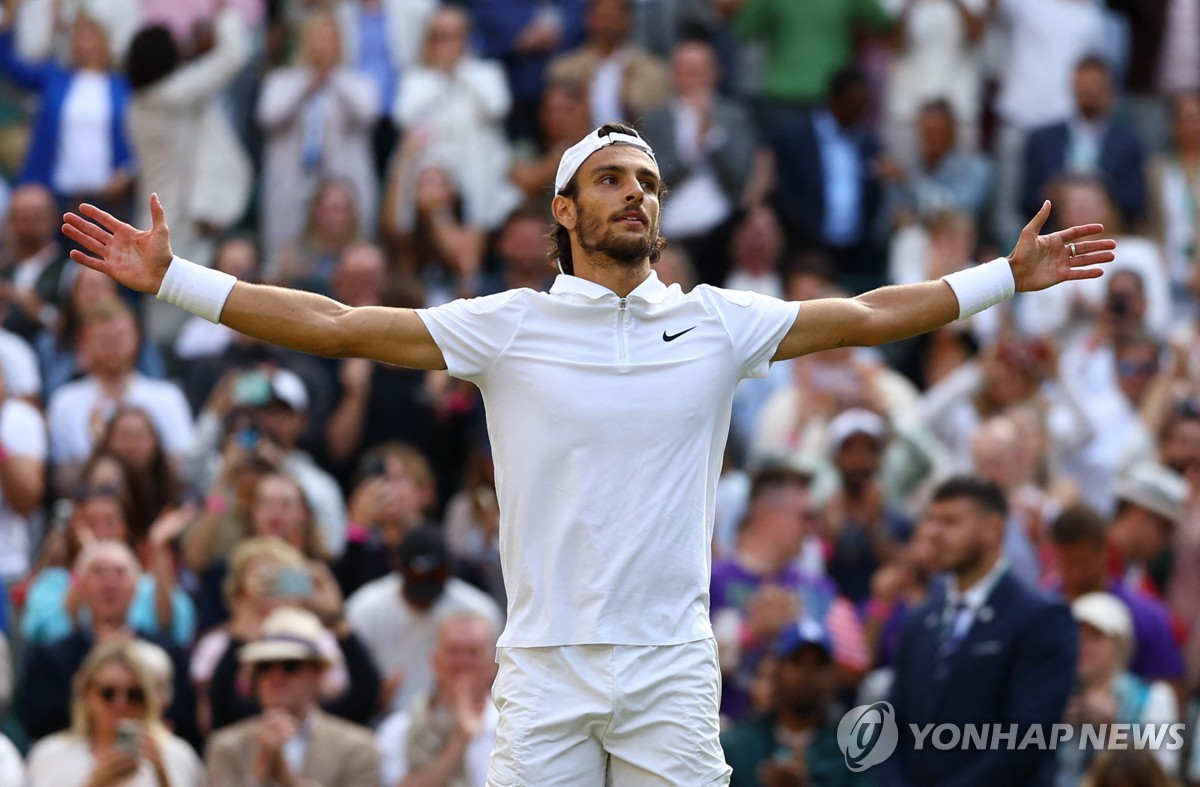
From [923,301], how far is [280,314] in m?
1.87

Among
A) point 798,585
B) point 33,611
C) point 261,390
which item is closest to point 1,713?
point 33,611

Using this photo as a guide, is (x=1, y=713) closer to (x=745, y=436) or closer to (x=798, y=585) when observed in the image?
(x=798, y=585)

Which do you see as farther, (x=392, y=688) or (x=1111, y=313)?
(x=1111, y=313)

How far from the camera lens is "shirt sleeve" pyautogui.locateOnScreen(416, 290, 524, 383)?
20.8ft

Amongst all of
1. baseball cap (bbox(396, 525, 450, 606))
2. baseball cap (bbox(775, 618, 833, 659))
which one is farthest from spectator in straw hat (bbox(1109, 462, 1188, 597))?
baseball cap (bbox(396, 525, 450, 606))

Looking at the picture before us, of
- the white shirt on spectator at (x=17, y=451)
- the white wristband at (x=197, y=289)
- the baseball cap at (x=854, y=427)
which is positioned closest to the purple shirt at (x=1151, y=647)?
the baseball cap at (x=854, y=427)

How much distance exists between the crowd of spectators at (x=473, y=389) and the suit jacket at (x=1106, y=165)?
25 millimetres

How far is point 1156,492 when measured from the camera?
11.4 m

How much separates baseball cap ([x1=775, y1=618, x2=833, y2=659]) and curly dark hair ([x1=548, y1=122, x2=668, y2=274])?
3.08 meters

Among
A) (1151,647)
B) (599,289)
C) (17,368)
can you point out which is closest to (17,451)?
(17,368)

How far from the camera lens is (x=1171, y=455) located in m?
11.9

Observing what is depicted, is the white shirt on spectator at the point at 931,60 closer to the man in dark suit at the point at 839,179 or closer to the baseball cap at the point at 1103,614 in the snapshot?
the man in dark suit at the point at 839,179

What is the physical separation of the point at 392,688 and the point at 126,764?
5.18ft

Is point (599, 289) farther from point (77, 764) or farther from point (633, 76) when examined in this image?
point (633, 76)
